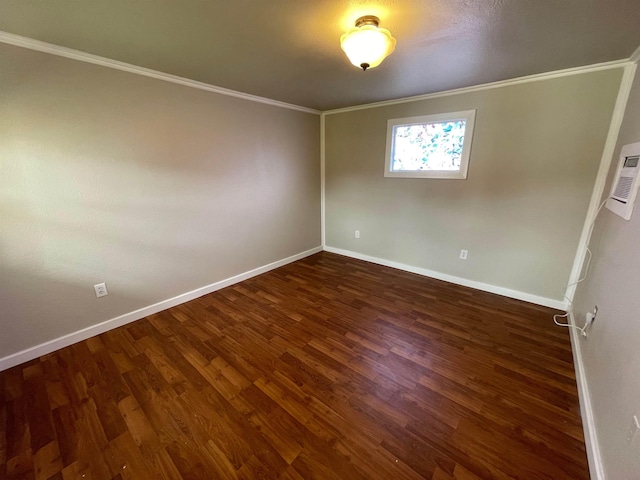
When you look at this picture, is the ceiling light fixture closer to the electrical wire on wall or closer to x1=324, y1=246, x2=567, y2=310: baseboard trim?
the electrical wire on wall

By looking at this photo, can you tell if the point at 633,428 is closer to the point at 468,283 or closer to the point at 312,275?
the point at 468,283

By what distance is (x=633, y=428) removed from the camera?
0.93m

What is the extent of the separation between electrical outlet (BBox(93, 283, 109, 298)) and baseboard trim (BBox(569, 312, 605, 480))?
10.9 ft

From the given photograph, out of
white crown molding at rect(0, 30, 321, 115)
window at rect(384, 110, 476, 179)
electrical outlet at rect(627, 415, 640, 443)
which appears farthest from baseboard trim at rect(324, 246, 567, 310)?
white crown molding at rect(0, 30, 321, 115)

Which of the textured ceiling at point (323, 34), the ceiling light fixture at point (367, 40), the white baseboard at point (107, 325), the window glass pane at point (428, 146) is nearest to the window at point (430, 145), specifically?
the window glass pane at point (428, 146)

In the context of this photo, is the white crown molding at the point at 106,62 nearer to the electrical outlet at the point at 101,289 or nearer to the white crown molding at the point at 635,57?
the electrical outlet at the point at 101,289

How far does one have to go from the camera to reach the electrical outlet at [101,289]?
2168 millimetres

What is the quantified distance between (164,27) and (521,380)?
3.19 metres

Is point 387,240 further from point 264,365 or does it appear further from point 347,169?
point 264,365

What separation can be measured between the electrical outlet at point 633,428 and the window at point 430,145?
239 cm

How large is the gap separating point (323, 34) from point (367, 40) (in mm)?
341

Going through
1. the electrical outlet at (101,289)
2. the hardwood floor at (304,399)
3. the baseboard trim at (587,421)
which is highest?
the electrical outlet at (101,289)

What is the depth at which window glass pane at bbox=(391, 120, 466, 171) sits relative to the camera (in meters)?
2.88

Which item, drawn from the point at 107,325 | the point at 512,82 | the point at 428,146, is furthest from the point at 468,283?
the point at 107,325
